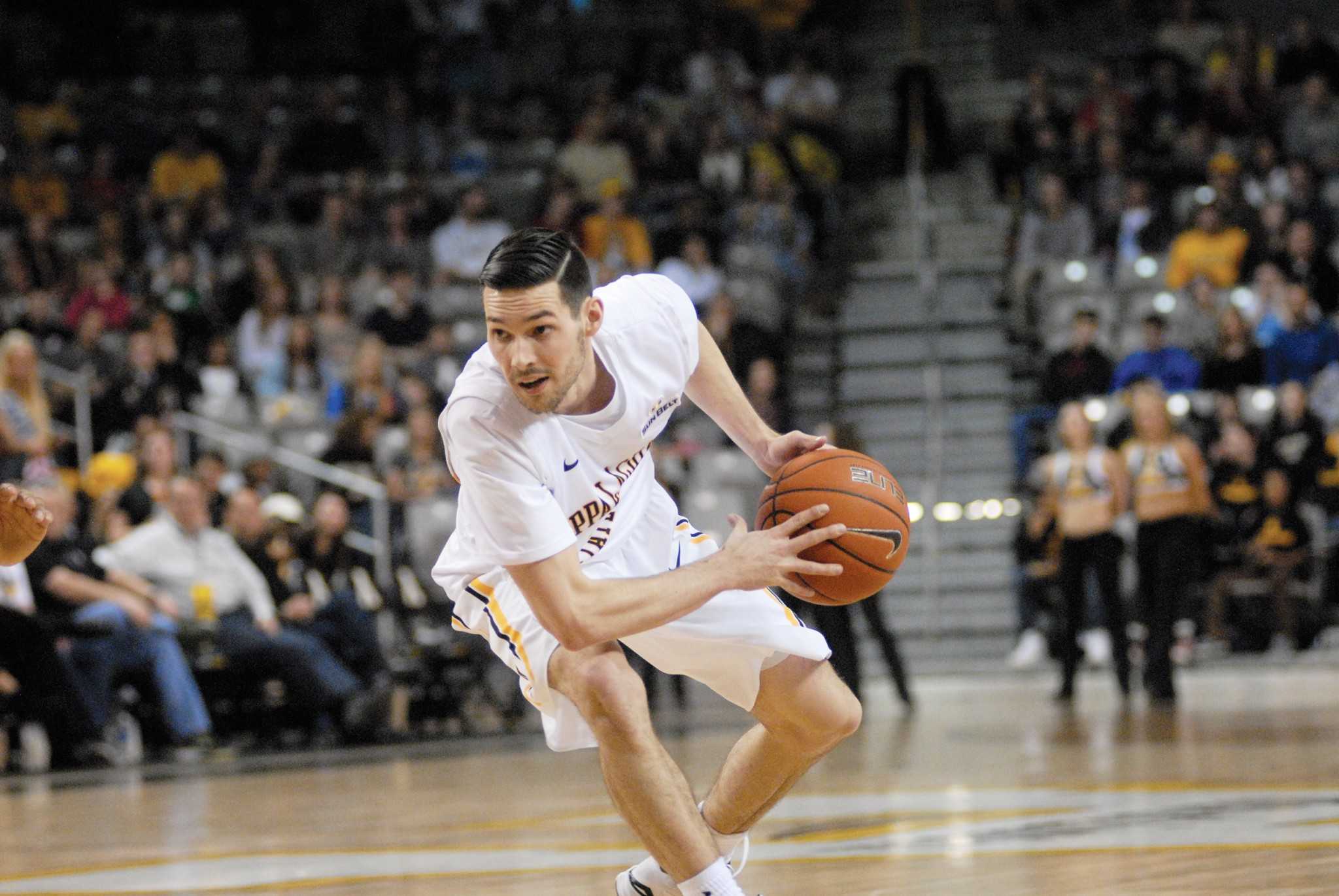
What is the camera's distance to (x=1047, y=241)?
15.4 m

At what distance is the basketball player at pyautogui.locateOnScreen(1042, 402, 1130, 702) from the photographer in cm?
1129

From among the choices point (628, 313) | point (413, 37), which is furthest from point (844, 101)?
point (628, 313)

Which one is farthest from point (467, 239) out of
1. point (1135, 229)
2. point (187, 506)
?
point (187, 506)

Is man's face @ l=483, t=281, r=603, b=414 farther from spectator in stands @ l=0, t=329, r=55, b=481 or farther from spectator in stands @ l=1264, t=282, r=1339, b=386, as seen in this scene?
spectator in stands @ l=1264, t=282, r=1339, b=386

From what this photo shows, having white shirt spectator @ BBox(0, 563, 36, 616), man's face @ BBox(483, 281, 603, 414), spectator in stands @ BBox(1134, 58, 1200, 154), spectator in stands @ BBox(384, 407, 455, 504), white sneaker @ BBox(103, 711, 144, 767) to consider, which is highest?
spectator in stands @ BBox(1134, 58, 1200, 154)

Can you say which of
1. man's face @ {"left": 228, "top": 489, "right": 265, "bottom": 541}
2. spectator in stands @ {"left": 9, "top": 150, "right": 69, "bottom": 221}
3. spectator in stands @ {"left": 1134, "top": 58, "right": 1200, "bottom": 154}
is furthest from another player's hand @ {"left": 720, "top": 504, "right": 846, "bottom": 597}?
spectator in stands @ {"left": 9, "top": 150, "right": 69, "bottom": 221}

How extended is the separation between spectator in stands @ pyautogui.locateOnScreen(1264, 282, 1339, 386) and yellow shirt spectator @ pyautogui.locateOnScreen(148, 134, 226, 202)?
897 cm

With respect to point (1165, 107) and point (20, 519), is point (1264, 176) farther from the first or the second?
point (20, 519)

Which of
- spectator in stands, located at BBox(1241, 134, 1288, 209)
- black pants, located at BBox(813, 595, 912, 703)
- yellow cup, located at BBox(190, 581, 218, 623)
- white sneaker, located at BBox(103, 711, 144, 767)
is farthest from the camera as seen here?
spectator in stands, located at BBox(1241, 134, 1288, 209)

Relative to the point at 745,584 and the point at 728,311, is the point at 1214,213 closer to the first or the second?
the point at 728,311

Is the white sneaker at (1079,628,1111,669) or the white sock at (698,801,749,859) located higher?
the white sock at (698,801,749,859)

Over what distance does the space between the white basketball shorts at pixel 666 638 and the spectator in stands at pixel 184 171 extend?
1338cm

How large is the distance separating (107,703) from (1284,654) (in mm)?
7808

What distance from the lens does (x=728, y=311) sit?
1425 centimetres
